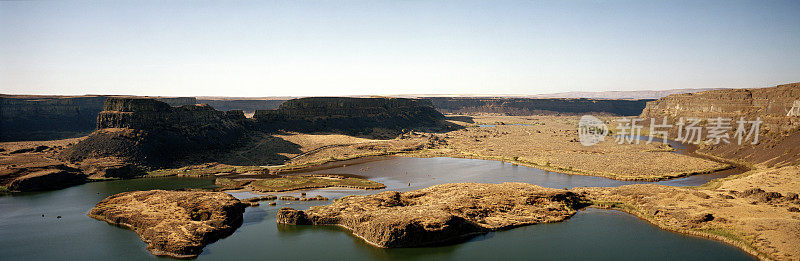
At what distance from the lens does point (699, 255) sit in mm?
26859

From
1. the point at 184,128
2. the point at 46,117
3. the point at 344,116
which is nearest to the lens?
the point at 184,128

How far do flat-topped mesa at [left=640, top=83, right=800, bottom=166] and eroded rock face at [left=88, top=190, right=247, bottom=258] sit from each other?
6115 centimetres

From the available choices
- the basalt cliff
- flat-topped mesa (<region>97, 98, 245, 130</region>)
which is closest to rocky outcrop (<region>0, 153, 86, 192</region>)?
flat-topped mesa (<region>97, 98, 245, 130</region>)

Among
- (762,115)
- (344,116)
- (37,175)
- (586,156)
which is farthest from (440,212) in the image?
(344,116)

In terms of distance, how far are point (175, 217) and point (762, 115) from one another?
8648 cm

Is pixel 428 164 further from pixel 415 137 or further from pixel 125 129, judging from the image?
pixel 125 129

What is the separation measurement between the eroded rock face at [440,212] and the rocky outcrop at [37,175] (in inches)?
1343

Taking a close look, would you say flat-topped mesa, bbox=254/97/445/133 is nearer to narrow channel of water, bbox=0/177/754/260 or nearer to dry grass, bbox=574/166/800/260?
narrow channel of water, bbox=0/177/754/260

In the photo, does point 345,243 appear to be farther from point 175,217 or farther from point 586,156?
point 586,156

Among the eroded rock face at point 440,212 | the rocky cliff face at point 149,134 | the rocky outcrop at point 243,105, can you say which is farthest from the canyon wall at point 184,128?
the rocky outcrop at point 243,105

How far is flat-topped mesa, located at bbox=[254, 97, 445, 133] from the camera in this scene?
91312 mm

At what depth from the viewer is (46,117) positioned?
9612 centimetres

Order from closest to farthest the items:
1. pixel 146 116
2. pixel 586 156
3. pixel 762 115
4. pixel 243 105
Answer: pixel 586 156, pixel 146 116, pixel 762 115, pixel 243 105

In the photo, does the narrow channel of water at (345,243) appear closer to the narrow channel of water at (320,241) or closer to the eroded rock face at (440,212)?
the narrow channel of water at (320,241)
